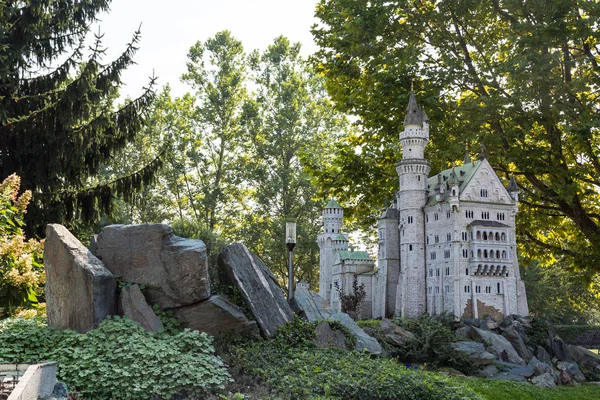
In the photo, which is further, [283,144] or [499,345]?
[283,144]

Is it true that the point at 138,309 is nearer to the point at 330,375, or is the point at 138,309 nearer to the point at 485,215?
the point at 330,375

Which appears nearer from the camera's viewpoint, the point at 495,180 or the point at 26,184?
the point at 26,184

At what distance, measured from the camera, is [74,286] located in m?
11.8

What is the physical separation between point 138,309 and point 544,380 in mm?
12388

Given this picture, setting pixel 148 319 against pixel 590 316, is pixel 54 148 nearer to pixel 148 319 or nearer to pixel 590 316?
pixel 148 319

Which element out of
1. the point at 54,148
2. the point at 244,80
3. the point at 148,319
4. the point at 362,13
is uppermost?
the point at 244,80

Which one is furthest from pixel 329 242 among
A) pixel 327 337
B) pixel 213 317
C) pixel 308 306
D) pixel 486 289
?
pixel 213 317

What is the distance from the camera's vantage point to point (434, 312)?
2362cm

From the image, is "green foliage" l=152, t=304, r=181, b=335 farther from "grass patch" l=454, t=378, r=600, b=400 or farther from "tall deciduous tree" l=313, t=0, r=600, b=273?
"tall deciduous tree" l=313, t=0, r=600, b=273

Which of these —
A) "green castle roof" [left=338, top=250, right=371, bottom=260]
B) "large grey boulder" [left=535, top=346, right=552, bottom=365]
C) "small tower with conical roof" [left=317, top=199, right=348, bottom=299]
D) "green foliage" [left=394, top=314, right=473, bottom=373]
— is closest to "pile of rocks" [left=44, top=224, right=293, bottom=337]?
"green foliage" [left=394, top=314, right=473, bottom=373]

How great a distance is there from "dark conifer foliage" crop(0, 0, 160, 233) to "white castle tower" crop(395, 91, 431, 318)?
29.7 ft

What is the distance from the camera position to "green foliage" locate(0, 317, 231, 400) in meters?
9.43

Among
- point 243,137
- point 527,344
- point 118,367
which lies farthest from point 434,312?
point 243,137

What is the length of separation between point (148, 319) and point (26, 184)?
1086 cm
